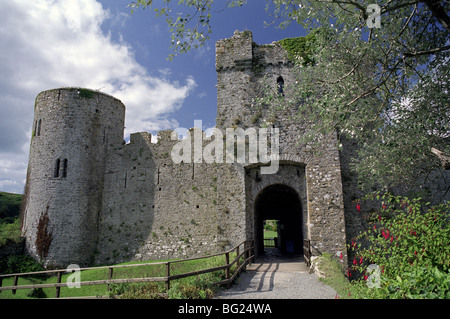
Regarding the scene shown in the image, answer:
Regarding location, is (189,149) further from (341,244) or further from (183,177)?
(341,244)

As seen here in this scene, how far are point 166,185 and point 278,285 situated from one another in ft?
31.1

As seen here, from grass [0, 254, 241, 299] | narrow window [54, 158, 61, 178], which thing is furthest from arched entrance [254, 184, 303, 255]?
narrow window [54, 158, 61, 178]

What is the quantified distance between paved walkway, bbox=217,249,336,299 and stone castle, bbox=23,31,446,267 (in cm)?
181

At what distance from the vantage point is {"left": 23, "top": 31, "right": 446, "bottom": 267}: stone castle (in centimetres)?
1293

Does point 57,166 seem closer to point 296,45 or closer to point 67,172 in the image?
point 67,172

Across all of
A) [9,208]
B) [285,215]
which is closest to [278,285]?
[285,215]

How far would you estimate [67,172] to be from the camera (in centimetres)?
1730

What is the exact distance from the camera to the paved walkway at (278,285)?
316 inches

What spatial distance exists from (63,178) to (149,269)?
A: 8.22 metres

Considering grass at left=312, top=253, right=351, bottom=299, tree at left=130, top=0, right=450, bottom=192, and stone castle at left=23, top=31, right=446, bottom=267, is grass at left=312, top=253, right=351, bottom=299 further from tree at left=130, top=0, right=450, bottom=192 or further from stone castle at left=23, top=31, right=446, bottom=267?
tree at left=130, top=0, right=450, bottom=192

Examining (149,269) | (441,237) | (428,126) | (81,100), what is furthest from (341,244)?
(81,100)

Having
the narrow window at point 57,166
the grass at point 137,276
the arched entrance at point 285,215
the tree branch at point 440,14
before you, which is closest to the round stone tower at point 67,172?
the narrow window at point 57,166

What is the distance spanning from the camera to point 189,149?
661 inches
